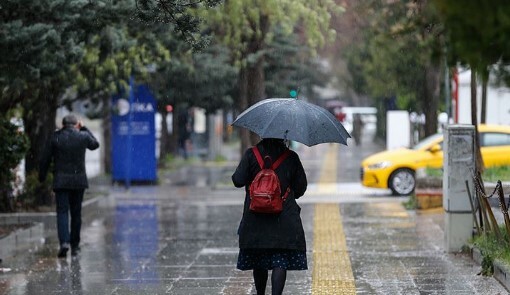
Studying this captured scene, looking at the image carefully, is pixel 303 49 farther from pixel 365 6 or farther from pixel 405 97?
pixel 365 6

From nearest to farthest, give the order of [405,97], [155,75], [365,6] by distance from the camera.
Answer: [365,6] < [155,75] < [405,97]

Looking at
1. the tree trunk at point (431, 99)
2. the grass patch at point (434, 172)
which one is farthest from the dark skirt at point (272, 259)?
the tree trunk at point (431, 99)

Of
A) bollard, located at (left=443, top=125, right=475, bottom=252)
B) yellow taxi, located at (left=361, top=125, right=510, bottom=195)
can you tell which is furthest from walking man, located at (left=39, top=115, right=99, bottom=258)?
yellow taxi, located at (left=361, top=125, right=510, bottom=195)

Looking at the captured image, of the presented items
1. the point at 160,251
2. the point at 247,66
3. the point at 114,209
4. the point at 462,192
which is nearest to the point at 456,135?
the point at 462,192

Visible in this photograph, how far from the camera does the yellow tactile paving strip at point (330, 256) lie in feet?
31.8

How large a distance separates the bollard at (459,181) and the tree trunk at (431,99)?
11735 mm

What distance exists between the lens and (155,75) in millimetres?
26031

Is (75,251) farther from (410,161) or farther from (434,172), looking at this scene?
(410,161)

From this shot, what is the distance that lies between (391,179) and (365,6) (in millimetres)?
6582

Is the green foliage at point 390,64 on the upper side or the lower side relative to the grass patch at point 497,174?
upper

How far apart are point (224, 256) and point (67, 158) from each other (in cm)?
218

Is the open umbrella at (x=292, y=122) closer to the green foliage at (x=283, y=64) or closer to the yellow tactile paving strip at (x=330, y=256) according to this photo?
the yellow tactile paving strip at (x=330, y=256)

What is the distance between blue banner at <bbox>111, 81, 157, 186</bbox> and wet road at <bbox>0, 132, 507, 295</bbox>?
5.95 metres

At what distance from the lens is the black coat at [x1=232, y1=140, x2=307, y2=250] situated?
795cm
